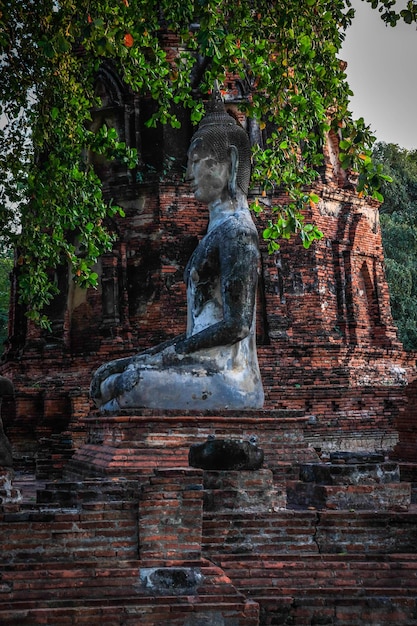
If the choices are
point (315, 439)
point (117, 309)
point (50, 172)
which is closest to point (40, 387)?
point (117, 309)

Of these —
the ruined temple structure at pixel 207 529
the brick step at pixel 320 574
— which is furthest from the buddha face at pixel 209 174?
the brick step at pixel 320 574

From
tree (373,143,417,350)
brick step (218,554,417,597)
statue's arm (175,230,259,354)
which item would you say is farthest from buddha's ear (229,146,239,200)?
tree (373,143,417,350)

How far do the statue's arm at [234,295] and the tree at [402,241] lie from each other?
1562 centimetres

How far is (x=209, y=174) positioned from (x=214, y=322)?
1.32 meters

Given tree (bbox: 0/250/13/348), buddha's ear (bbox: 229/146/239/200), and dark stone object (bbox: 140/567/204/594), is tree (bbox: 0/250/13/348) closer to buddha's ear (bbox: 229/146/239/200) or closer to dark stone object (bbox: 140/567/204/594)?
buddha's ear (bbox: 229/146/239/200)

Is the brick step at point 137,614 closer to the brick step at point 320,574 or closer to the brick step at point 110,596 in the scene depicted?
the brick step at point 110,596

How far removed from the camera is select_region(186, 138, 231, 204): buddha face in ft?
20.7

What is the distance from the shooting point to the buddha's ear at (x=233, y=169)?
627cm

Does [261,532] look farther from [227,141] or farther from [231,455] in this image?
[227,141]

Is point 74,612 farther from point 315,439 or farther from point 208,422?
point 315,439

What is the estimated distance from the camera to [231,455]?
4492 mm

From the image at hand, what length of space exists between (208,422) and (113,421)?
70 cm

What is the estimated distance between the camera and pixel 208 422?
534cm

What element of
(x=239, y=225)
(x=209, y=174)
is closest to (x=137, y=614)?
(x=239, y=225)
